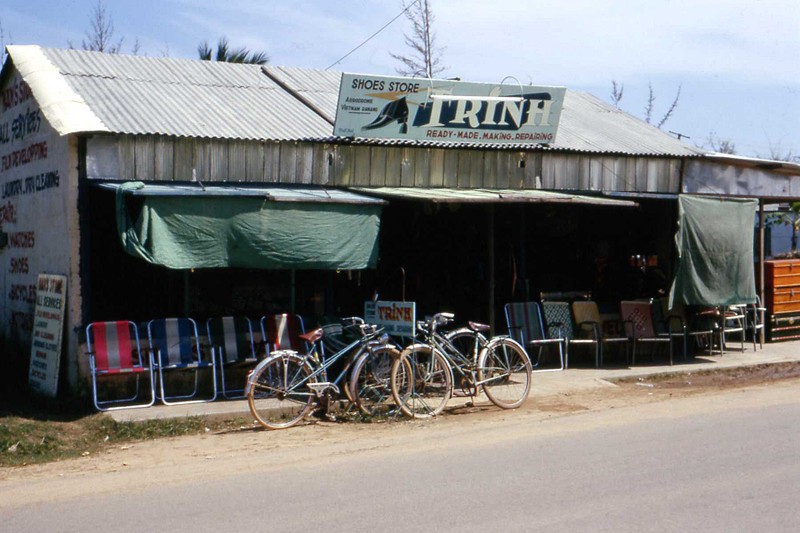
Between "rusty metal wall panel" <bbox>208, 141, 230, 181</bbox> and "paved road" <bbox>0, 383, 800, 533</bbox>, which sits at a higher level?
"rusty metal wall panel" <bbox>208, 141, 230, 181</bbox>

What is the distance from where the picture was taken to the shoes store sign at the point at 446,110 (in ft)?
42.1

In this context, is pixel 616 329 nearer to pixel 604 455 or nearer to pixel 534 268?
pixel 534 268

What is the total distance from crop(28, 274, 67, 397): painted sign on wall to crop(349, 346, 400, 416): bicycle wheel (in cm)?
370

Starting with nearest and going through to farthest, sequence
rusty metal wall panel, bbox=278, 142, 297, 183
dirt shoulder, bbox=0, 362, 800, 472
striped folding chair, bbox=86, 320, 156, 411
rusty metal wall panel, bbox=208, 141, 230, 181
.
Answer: dirt shoulder, bbox=0, 362, 800, 472 → striped folding chair, bbox=86, 320, 156, 411 → rusty metal wall panel, bbox=208, 141, 230, 181 → rusty metal wall panel, bbox=278, 142, 297, 183

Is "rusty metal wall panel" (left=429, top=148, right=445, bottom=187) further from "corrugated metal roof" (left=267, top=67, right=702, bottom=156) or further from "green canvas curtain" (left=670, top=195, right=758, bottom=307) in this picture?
"green canvas curtain" (left=670, top=195, right=758, bottom=307)

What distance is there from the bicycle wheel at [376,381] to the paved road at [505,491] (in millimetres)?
1040

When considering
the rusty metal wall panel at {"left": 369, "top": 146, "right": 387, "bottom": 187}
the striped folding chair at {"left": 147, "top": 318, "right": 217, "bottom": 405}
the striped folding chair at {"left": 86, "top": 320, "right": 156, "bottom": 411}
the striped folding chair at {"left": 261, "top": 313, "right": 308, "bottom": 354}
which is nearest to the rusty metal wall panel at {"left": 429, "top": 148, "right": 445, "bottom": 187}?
the rusty metal wall panel at {"left": 369, "top": 146, "right": 387, "bottom": 187}

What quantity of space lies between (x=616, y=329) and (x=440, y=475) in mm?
8174

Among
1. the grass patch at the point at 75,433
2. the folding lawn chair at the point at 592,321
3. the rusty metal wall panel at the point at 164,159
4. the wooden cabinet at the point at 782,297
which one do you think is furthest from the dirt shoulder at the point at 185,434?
the wooden cabinet at the point at 782,297

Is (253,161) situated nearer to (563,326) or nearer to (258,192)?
(258,192)

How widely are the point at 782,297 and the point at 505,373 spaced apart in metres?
8.15

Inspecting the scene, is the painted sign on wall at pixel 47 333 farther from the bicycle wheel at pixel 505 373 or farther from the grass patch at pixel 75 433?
the bicycle wheel at pixel 505 373

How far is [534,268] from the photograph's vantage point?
1627 cm

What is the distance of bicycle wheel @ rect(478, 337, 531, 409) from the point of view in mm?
11109
